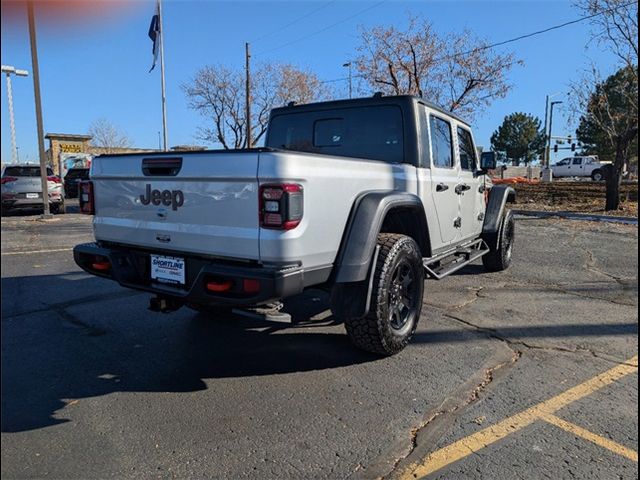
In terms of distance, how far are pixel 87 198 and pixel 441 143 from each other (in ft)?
11.1

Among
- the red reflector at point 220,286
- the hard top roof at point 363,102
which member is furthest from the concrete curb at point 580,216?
the red reflector at point 220,286

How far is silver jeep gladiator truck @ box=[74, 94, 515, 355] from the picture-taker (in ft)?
9.30

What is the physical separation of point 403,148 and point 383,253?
1.27 m

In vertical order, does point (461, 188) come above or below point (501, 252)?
above

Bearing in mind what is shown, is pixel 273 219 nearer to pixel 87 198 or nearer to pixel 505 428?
pixel 505 428

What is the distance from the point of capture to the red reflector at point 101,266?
3.66m

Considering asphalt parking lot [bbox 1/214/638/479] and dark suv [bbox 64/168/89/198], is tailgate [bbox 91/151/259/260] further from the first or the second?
dark suv [bbox 64/168/89/198]

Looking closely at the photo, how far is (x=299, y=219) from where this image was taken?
285 cm

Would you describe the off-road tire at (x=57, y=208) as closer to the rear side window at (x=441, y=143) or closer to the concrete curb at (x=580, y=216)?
the rear side window at (x=441, y=143)

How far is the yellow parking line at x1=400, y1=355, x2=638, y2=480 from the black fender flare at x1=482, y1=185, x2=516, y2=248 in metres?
3.13

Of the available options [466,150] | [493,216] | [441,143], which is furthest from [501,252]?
[441,143]

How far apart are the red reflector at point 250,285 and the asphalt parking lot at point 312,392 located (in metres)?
0.81

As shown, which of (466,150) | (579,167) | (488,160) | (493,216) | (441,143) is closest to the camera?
(441,143)

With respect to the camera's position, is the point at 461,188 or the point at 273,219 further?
the point at 461,188
